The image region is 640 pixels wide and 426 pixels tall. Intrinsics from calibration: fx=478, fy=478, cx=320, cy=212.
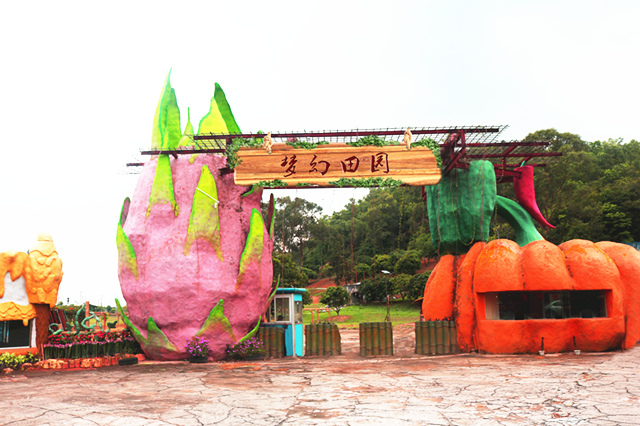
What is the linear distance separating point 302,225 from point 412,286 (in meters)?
23.9

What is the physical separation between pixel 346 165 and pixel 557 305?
7359mm

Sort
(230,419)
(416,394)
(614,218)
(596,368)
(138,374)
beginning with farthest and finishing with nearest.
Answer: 1. (614,218)
2. (138,374)
3. (596,368)
4. (416,394)
5. (230,419)

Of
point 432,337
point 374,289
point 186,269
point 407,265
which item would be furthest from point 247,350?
point 407,265

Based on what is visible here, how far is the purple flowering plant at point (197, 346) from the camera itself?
547 inches

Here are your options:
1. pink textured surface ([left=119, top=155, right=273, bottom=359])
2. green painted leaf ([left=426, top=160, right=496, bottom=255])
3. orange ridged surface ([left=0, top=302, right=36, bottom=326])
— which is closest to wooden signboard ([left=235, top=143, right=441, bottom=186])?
pink textured surface ([left=119, top=155, right=273, bottom=359])

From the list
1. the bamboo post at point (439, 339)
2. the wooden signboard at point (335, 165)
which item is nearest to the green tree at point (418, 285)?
the bamboo post at point (439, 339)

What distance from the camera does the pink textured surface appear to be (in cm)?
1414

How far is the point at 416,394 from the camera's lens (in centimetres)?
832

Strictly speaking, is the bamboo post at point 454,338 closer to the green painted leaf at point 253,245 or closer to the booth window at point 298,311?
the booth window at point 298,311

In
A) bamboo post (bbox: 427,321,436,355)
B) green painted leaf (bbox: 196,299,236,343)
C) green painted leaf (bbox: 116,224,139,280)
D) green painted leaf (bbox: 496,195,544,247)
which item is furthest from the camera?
green painted leaf (bbox: 496,195,544,247)

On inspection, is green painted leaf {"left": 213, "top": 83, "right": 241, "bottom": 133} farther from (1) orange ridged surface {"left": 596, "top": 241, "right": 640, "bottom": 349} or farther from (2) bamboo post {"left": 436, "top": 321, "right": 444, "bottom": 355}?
(1) orange ridged surface {"left": 596, "top": 241, "right": 640, "bottom": 349}

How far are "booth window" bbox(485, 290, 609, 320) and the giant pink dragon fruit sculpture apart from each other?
7639 millimetres

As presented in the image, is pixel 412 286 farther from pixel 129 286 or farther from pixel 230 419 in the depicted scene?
pixel 230 419

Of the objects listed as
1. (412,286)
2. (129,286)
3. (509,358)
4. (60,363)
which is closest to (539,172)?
(412,286)
